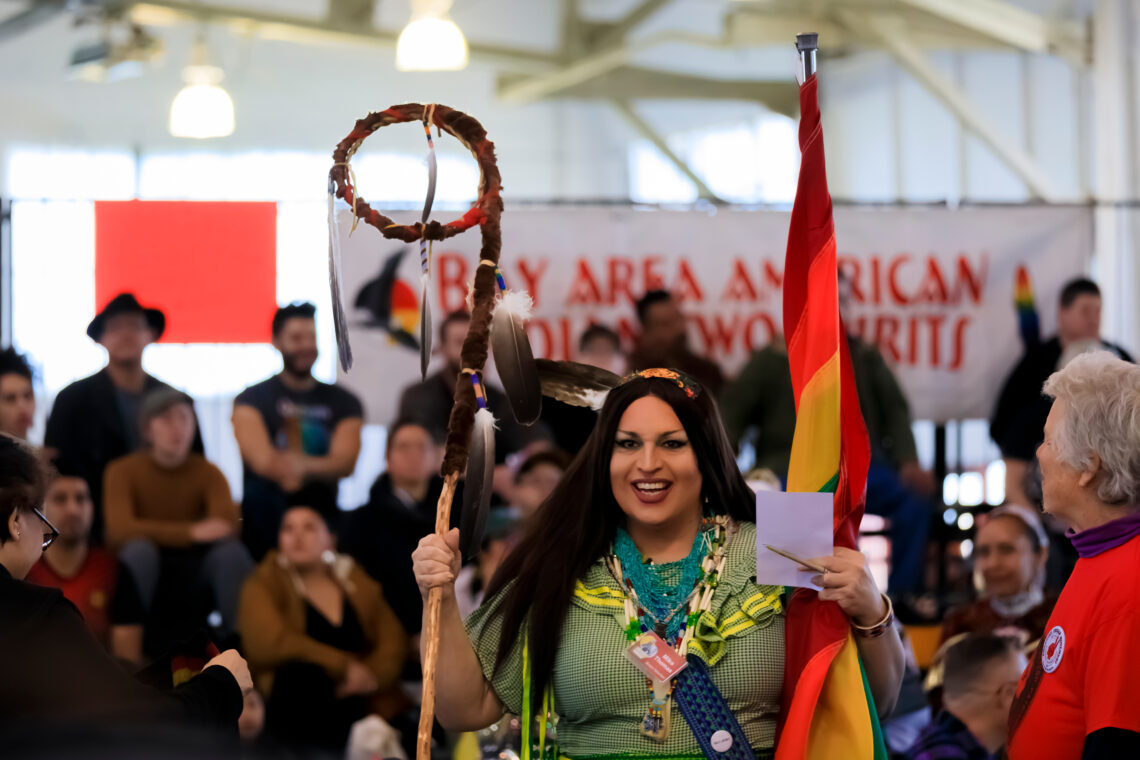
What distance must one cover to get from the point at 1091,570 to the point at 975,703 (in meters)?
1.38

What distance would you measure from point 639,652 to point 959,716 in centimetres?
142

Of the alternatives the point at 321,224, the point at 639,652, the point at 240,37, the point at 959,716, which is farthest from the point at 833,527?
the point at 240,37

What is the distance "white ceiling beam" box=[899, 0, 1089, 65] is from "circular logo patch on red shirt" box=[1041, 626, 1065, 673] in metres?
5.46

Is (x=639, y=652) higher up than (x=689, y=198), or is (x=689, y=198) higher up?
(x=689, y=198)

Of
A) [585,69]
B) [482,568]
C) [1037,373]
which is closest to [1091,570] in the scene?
[482,568]

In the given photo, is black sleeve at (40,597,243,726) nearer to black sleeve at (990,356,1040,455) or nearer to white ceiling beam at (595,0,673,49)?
black sleeve at (990,356,1040,455)

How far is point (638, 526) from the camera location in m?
2.50

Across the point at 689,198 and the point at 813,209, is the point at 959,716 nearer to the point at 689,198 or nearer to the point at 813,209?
the point at 813,209

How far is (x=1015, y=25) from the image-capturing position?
7035 millimetres

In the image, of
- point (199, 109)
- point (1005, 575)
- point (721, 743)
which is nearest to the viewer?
point (721, 743)

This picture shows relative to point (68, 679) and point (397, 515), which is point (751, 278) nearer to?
point (397, 515)

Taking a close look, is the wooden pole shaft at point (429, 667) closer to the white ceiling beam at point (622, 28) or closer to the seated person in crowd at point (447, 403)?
the seated person in crowd at point (447, 403)

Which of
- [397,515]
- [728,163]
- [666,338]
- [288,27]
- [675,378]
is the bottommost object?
[397,515]

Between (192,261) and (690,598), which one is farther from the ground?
(192,261)
